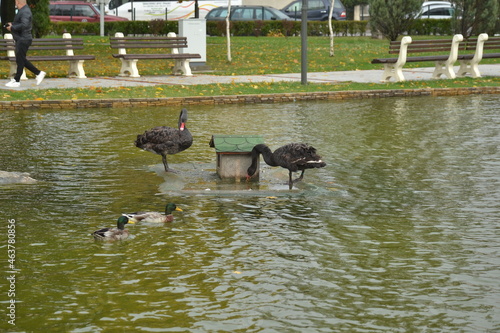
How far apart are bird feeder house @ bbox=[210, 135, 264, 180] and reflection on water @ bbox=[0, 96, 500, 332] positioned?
184 millimetres

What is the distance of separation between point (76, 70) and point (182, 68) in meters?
2.77

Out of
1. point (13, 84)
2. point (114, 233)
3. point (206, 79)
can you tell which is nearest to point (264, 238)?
point (114, 233)

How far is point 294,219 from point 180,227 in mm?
1083

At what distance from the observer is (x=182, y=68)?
22.7 metres

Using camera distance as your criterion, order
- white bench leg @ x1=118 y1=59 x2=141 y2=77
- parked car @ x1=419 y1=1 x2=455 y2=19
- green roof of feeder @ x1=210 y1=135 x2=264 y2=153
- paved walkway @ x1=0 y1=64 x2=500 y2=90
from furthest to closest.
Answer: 1. parked car @ x1=419 y1=1 x2=455 y2=19
2. white bench leg @ x1=118 y1=59 x2=141 y2=77
3. paved walkway @ x1=0 y1=64 x2=500 y2=90
4. green roof of feeder @ x1=210 y1=135 x2=264 y2=153

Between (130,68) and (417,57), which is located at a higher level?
(417,57)

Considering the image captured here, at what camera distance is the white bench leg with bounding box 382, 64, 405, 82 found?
21005 millimetres

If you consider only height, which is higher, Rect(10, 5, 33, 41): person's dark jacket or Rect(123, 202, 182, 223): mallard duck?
Rect(10, 5, 33, 41): person's dark jacket

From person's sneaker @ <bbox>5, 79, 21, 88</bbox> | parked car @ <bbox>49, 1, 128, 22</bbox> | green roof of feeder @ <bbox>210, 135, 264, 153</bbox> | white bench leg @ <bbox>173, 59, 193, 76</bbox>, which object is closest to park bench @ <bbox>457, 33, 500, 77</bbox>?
white bench leg @ <bbox>173, 59, 193, 76</bbox>

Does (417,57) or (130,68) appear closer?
(417,57)

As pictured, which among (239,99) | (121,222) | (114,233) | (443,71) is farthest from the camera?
(443,71)

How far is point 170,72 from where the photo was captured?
23.7 metres

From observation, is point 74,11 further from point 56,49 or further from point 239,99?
point 239,99

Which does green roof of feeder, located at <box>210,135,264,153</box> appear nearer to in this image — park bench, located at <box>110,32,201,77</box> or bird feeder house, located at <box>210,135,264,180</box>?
bird feeder house, located at <box>210,135,264,180</box>
